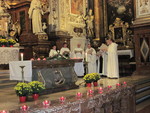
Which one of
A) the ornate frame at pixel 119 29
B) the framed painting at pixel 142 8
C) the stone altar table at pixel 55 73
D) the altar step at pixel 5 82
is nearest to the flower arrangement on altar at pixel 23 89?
the stone altar table at pixel 55 73

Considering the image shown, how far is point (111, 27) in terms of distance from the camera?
16.1 metres

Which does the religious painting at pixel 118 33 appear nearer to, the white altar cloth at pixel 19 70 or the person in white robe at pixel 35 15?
the person in white robe at pixel 35 15

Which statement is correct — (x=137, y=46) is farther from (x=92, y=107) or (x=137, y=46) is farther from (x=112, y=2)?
(x=92, y=107)

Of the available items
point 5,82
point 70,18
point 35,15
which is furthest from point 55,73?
point 70,18

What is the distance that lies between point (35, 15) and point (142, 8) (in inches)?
224

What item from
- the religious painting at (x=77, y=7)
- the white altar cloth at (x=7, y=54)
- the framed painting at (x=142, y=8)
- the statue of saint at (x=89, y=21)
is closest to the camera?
the white altar cloth at (x=7, y=54)

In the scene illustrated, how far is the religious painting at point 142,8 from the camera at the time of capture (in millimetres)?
11289

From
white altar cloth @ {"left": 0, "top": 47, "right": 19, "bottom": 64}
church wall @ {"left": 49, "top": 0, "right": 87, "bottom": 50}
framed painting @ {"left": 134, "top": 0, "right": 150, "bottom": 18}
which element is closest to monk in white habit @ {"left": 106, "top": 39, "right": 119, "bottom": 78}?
framed painting @ {"left": 134, "top": 0, "right": 150, "bottom": 18}

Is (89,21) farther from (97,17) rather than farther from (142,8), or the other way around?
(142,8)

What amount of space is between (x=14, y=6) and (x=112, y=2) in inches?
278

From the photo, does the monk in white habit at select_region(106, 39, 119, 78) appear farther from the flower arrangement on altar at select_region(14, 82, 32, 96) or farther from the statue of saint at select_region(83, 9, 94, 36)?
the statue of saint at select_region(83, 9, 94, 36)

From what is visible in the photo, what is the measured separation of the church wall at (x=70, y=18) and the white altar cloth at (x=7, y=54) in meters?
3.43

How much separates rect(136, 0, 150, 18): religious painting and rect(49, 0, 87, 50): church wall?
15.1 feet

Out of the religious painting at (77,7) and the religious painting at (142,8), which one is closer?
the religious painting at (142,8)
